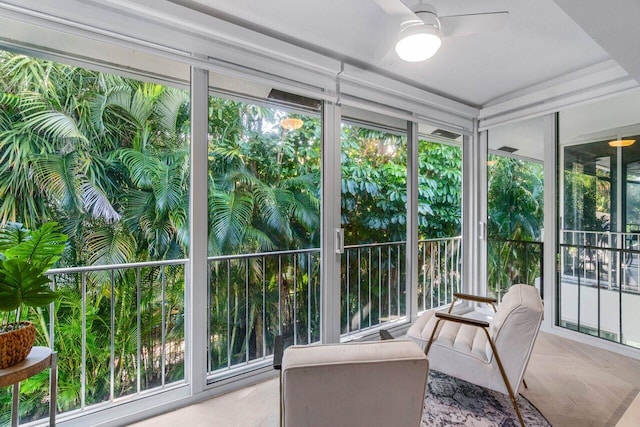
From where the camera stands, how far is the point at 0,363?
4.14ft

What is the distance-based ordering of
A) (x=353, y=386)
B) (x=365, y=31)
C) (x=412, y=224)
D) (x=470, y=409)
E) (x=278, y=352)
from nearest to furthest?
(x=353, y=386) < (x=278, y=352) < (x=470, y=409) < (x=365, y=31) < (x=412, y=224)

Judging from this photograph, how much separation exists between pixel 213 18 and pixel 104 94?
89cm

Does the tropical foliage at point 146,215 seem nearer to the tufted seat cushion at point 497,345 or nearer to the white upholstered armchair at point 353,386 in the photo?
the tufted seat cushion at point 497,345

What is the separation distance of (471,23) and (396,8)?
46 centimetres

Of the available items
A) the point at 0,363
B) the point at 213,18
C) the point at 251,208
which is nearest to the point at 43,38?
the point at 213,18

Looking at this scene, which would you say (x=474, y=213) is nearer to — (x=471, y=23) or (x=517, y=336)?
(x=517, y=336)

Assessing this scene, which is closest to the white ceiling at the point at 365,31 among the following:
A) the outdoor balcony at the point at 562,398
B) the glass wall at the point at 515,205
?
the glass wall at the point at 515,205

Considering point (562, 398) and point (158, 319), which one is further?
point (158, 319)

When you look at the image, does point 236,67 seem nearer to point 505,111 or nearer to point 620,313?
point 505,111

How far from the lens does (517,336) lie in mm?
1754

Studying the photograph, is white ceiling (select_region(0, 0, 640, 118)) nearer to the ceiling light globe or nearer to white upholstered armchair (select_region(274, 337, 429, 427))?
the ceiling light globe

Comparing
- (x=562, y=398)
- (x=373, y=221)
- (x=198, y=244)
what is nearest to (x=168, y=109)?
(x=198, y=244)

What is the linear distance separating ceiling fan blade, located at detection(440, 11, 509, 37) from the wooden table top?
260 cm

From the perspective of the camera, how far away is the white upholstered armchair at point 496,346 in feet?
5.73
